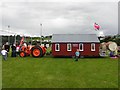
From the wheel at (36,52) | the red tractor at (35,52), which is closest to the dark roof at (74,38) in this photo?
the red tractor at (35,52)

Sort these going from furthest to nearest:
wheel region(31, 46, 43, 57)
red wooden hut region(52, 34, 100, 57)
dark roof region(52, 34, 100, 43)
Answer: dark roof region(52, 34, 100, 43) → red wooden hut region(52, 34, 100, 57) → wheel region(31, 46, 43, 57)

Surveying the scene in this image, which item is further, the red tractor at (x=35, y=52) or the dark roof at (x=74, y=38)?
the dark roof at (x=74, y=38)

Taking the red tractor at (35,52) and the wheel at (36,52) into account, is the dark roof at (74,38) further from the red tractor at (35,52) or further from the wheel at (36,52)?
the wheel at (36,52)

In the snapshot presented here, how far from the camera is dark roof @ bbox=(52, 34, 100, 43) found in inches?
1245

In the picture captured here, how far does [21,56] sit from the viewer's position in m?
31.3

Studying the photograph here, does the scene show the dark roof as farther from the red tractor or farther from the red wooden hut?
the red tractor

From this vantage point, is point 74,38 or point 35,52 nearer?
point 35,52

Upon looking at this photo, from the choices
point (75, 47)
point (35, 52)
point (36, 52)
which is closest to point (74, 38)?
point (75, 47)

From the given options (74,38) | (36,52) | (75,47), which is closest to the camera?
(36,52)

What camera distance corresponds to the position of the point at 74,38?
3231 cm

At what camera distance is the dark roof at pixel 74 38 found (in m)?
31.6

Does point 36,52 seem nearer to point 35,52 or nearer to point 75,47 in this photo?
point 35,52

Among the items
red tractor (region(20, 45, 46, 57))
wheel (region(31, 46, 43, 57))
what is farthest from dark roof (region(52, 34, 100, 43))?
wheel (region(31, 46, 43, 57))

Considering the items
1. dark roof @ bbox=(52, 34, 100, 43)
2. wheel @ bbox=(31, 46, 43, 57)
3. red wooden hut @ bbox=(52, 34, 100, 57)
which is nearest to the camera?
wheel @ bbox=(31, 46, 43, 57)
